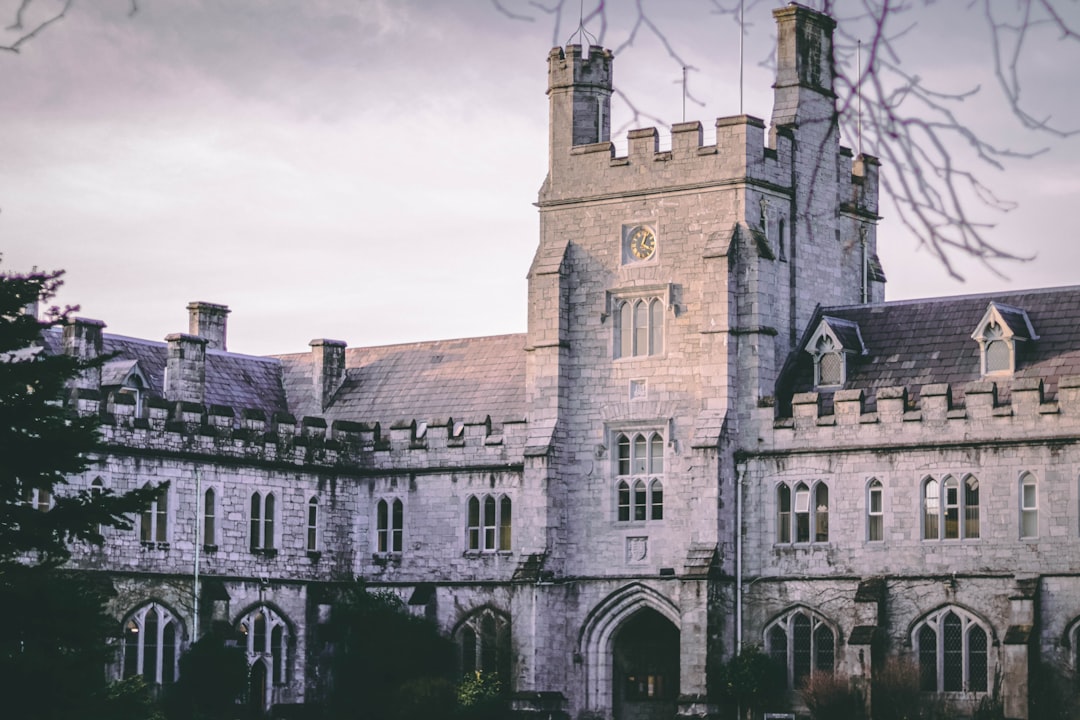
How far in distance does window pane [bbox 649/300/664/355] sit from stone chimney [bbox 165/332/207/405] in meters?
11.5

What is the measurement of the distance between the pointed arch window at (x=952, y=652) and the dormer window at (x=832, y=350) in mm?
5739

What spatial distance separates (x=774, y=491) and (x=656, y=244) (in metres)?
6.15

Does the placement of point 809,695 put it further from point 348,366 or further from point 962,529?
point 348,366

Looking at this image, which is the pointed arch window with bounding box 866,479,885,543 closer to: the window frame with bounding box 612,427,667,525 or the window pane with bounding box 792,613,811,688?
the window pane with bounding box 792,613,811,688

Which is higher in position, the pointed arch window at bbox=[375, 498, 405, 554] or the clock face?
the clock face

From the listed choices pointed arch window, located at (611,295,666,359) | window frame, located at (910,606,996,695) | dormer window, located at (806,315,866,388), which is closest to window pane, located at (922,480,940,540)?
window frame, located at (910,606,996,695)

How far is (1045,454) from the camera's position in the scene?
120 ft

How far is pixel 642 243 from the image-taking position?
41.8 meters

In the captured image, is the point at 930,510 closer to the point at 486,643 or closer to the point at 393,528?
the point at 486,643

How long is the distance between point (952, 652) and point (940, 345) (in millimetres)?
6607

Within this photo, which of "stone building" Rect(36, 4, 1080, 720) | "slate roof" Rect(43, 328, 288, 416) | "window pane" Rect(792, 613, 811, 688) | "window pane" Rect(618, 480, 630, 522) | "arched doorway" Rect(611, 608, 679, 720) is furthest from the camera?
"slate roof" Rect(43, 328, 288, 416)

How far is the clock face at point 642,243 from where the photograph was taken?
41562mm

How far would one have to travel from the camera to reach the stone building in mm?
37062

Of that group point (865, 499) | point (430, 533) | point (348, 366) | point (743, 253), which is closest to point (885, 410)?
point (865, 499)
